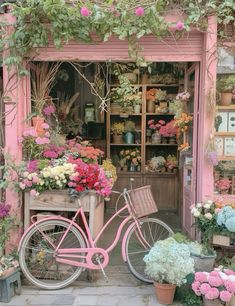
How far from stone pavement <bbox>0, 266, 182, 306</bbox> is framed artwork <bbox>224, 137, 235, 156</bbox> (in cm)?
202

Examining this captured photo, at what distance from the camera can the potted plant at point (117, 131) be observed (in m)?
8.66

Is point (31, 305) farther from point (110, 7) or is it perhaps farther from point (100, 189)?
point (110, 7)

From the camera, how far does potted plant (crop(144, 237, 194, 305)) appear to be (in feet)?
13.9

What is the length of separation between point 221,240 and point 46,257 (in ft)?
7.15

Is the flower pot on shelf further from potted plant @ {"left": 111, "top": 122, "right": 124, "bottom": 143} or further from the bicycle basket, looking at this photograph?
the bicycle basket

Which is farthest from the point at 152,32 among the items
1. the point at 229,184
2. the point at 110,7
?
the point at 229,184

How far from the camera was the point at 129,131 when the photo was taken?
28.6 feet

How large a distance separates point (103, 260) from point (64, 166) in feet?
4.12

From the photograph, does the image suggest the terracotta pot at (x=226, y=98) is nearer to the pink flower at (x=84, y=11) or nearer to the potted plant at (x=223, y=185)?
the potted plant at (x=223, y=185)

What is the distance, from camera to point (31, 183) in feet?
16.1

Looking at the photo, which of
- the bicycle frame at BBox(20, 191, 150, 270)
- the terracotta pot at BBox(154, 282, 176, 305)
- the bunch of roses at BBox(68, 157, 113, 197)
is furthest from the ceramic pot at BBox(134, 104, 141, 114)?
the terracotta pot at BBox(154, 282, 176, 305)

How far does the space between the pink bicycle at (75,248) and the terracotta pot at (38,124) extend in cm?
118

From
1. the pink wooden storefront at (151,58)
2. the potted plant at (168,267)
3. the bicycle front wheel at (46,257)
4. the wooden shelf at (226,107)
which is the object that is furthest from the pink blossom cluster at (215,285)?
the wooden shelf at (226,107)

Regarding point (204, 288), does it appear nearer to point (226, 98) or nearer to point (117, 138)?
point (226, 98)
